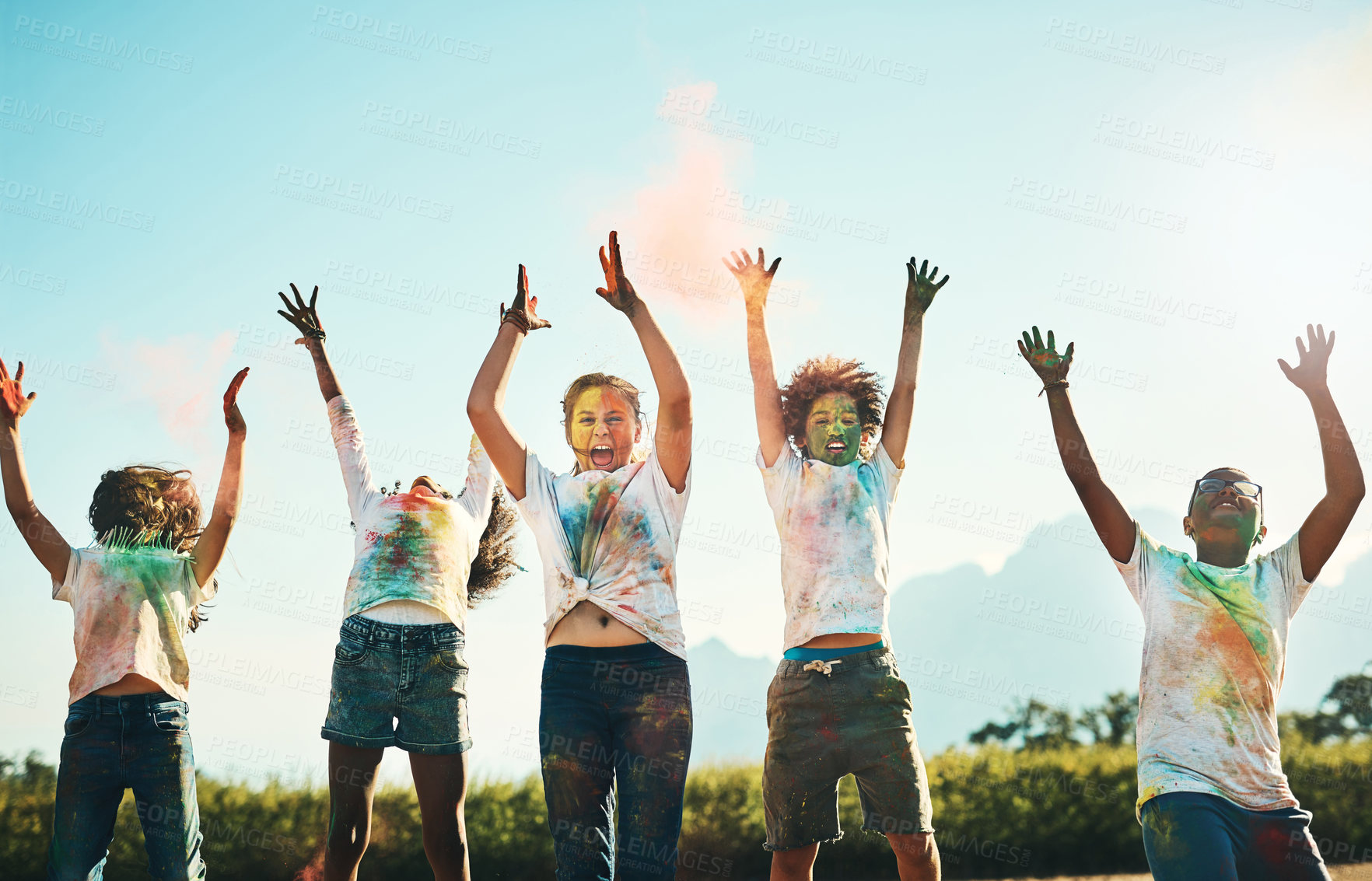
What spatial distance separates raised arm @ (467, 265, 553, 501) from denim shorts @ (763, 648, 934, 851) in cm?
145

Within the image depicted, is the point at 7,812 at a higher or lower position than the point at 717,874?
higher

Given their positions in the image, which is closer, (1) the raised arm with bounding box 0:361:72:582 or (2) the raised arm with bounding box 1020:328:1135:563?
(2) the raised arm with bounding box 1020:328:1135:563

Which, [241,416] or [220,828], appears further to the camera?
[220,828]

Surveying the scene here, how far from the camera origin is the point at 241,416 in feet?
16.6

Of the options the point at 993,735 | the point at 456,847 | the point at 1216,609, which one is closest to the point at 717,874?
the point at 993,735

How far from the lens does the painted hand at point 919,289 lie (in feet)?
14.9

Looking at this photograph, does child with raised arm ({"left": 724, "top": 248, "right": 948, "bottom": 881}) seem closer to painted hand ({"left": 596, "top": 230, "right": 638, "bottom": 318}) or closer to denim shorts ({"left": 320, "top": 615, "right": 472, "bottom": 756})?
painted hand ({"left": 596, "top": 230, "right": 638, "bottom": 318})

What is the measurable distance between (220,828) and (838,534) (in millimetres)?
4779

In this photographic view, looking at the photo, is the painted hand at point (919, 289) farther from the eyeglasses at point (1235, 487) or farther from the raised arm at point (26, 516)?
the raised arm at point (26, 516)

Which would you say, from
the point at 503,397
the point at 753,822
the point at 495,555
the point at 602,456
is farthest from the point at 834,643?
the point at 753,822

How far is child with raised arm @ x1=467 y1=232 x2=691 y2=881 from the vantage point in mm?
3354

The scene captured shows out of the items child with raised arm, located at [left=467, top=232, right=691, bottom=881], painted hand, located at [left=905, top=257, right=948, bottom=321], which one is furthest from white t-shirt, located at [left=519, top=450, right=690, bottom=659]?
painted hand, located at [left=905, top=257, right=948, bottom=321]

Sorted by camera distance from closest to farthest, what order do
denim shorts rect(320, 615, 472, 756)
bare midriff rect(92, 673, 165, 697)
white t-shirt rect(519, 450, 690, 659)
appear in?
1. white t-shirt rect(519, 450, 690, 659)
2. denim shorts rect(320, 615, 472, 756)
3. bare midriff rect(92, 673, 165, 697)

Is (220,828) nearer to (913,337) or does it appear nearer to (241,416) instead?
(241,416)
